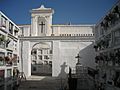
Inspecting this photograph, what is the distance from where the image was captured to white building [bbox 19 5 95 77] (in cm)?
2464

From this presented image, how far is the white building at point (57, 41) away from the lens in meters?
24.6

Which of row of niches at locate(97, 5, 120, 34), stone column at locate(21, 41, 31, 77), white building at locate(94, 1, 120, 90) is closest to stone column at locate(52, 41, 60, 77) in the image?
stone column at locate(21, 41, 31, 77)

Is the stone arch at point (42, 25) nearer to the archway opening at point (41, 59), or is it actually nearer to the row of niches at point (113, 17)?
the archway opening at point (41, 59)

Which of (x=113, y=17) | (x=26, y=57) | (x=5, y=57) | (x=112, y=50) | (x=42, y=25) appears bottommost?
(x=26, y=57)

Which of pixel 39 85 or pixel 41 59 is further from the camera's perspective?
pixel 41 59

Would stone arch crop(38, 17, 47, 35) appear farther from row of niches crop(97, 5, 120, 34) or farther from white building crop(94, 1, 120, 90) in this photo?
row of niches crop(97, 5, 120, 34)

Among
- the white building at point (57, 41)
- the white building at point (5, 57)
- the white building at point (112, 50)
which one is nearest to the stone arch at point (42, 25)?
the white building at point (57, 41)

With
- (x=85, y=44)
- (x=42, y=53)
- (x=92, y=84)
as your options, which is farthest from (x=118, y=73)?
(x=42, y=53)

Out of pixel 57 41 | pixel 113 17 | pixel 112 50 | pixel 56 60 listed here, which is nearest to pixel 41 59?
pixel 56 60

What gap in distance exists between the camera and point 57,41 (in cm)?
2473

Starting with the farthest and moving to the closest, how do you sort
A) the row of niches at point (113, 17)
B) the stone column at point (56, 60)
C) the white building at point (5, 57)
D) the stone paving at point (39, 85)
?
the stone column at point (56, 60), the stone paving at point (39, 85), the white building at point (5, 57), the row of niches at point (113, 17)

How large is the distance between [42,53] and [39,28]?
5181mm

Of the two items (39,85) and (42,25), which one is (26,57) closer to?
(42,25)

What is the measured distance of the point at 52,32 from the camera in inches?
1006
